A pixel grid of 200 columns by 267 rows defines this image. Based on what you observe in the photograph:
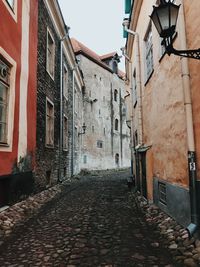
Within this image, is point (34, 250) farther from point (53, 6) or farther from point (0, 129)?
point (53, 6)

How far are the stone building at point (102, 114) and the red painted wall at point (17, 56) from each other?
43.1 ft

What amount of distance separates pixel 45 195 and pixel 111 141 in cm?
2003

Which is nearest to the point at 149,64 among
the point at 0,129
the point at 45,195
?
the point at 0,129

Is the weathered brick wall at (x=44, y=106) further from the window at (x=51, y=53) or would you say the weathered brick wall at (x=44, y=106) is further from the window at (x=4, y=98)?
the window at (x=4, y=98)

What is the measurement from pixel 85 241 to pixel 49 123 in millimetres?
7137

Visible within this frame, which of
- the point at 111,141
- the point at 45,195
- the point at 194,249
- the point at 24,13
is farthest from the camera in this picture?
the point at 111,141

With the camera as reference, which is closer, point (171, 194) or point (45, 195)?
point (171, 194)

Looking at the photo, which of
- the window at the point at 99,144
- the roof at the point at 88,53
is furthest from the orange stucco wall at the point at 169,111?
the window at the point at 99,144

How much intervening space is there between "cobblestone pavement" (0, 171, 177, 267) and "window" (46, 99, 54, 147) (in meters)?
4.35

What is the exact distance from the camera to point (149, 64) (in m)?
7.96

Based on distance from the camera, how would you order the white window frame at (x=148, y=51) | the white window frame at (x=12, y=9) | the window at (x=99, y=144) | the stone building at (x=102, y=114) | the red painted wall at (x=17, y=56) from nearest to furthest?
the red painted wall at (x=17, y=56)
the white window frame at (x=12, y=9)
the white window frame at (x=148, y=51)
the stone building at (x=102, y=114)
the window at (x=99, y=144)

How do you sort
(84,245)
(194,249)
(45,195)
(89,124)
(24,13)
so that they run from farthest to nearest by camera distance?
(89,124), (45,195), (24,13), (84,245), (194,249)

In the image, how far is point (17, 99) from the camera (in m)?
6.78

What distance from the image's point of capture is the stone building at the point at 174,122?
421 cm
